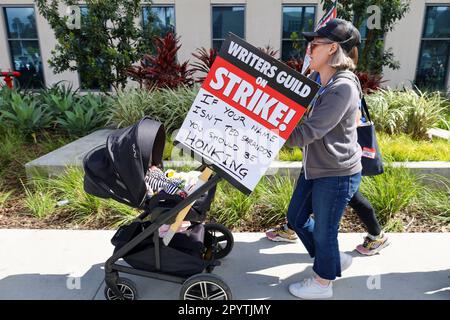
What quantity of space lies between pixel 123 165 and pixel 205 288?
2.97ft

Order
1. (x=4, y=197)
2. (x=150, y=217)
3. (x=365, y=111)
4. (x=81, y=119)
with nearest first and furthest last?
(x=150, y=217)
(x=365, y=111)
(x=4, y=197)
(x=81, y=119)

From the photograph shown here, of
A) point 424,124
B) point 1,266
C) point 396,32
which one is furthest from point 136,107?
point 396,32

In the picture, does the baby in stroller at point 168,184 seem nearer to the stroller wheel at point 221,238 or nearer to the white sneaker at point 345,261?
the stroller wheel at point 221,238

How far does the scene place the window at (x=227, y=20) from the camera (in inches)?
373

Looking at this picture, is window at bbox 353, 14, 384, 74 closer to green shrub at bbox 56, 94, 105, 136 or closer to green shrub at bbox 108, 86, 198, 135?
green shrub at bbox 108, 86, 198, 135

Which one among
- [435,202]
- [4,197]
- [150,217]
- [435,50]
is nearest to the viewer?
[150,217]

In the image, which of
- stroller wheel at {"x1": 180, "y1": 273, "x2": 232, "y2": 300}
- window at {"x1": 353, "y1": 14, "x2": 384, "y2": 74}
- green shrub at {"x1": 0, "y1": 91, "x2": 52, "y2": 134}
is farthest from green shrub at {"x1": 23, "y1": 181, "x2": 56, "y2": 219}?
window at {"x1": 353, "y1": 14, "x2": 384, "y2": 74}

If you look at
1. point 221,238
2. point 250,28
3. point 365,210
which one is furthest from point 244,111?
point 250,28

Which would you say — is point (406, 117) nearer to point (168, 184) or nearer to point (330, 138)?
point (330, 138)

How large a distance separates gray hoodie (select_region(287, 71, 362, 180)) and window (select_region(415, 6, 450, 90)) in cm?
911

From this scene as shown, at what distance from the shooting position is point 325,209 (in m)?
2.13

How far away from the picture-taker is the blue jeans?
6.90 feet

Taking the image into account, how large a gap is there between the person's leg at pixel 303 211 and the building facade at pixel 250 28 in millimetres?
7617
